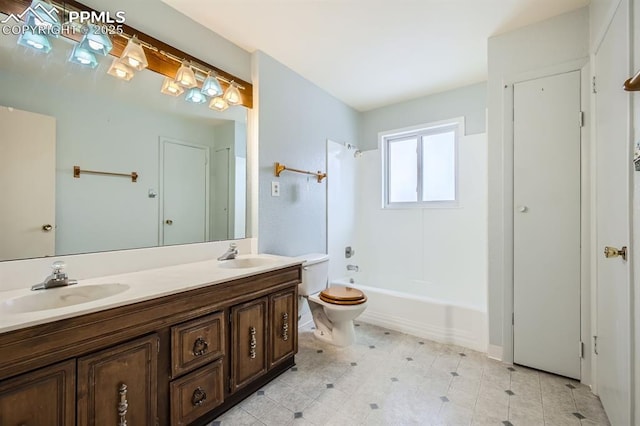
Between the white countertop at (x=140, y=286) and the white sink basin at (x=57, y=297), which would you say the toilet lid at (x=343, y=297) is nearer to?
the white countertop at (x=140, y=286)

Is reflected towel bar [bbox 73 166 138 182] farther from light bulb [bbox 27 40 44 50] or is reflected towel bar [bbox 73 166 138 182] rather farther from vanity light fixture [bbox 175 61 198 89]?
vanity light fixture [bbox 175 61 198 89]

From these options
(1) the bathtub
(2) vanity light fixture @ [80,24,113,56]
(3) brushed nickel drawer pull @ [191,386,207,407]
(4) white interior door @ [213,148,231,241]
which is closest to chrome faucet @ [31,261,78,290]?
(3) brushed nickel drawer pull @ [191,386,207,407]

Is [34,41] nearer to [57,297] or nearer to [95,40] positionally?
[95,40]

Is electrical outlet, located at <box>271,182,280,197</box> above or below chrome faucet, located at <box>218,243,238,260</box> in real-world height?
above

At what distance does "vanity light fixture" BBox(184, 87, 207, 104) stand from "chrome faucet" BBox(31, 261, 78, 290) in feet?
4.08

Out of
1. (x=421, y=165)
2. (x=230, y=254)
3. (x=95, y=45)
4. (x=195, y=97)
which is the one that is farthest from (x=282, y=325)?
(x=421, y=165)

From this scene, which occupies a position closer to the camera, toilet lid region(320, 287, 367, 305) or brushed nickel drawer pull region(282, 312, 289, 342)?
brushed nickel drawer pull region(282, 312, 289, 342)

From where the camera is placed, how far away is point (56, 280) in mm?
1217

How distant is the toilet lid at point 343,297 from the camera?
2096mm

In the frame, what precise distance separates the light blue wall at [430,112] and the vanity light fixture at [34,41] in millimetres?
2934

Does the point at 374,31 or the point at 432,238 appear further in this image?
the point at 432,238

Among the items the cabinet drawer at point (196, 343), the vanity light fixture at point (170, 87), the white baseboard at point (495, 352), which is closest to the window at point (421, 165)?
the white baseboard at point (495, 352)

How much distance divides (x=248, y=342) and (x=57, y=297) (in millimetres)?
918

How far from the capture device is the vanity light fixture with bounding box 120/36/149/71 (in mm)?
1551
